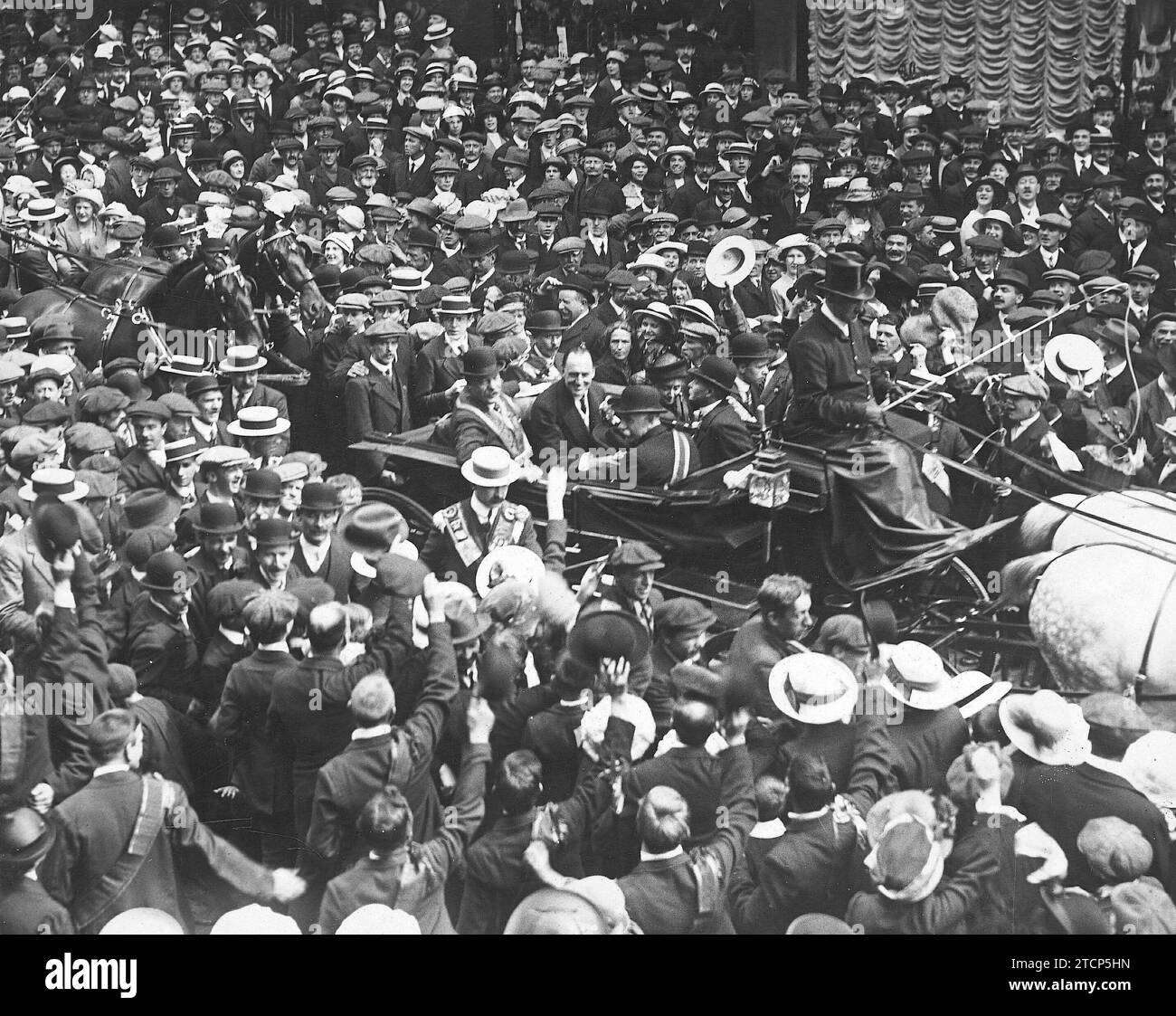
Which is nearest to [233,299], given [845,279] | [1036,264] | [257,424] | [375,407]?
[257,424]

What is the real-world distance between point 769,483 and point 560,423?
1188 mm

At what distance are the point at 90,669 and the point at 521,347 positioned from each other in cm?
295

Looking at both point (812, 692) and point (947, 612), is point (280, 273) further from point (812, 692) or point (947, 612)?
point (947, 612)

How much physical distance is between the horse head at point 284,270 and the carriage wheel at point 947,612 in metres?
3.59

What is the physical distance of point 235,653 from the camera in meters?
12.1

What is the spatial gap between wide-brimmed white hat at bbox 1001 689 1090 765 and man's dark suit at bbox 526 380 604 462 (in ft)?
8.80

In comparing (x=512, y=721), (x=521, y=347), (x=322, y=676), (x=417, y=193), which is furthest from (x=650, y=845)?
(x=417, y=193)

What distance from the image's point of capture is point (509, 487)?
41.2ft

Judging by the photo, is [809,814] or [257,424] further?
[257,424]

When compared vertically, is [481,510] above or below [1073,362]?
below

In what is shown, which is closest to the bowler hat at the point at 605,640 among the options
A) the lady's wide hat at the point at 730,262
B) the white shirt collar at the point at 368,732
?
the white shirt collar at the point at 368,732

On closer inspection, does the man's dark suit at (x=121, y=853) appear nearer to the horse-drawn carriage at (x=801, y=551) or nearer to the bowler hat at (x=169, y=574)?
the bowler hat at (x=169, y=574)

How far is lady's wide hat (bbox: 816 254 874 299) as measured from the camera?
506 inches

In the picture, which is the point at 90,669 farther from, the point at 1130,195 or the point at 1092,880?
the point at 1130,195
